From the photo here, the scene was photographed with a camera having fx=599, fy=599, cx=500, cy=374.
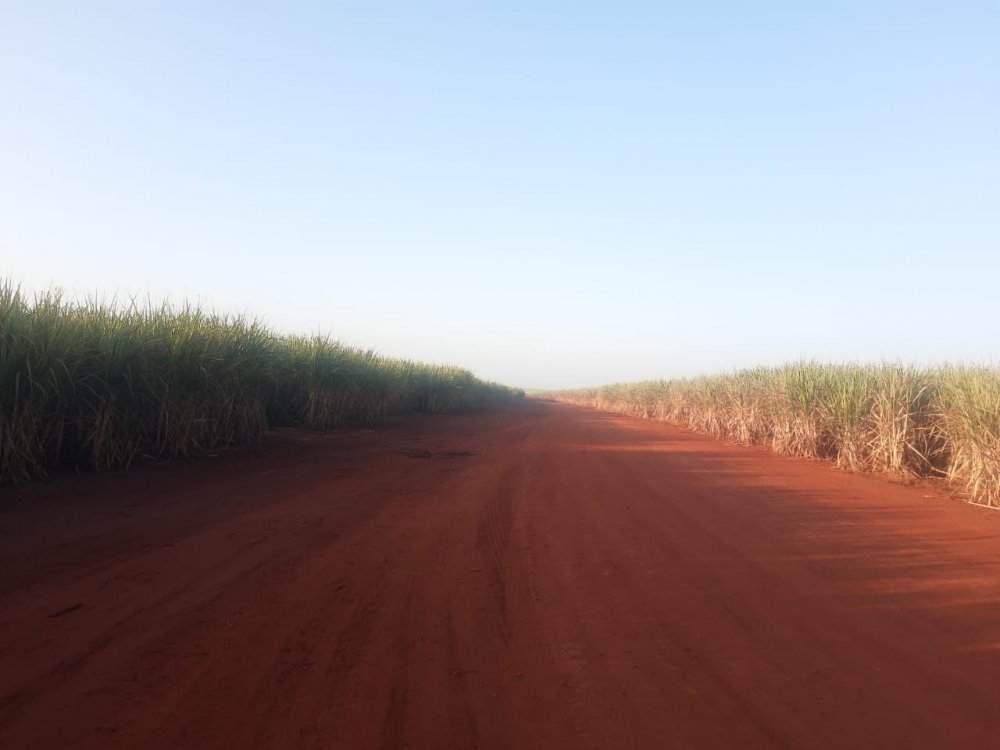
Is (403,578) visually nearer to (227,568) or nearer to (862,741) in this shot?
(227,568)

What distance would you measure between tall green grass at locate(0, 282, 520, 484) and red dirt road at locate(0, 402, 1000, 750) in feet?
1.88

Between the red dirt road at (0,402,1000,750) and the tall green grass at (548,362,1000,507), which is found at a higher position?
the tall green grass at (548,362,1000,507)

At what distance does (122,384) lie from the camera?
678 cm

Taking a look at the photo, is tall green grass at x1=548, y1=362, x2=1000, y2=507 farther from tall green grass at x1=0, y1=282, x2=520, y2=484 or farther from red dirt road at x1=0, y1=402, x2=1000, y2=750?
tall green grass at x1=0, y1=282, x2=520, y2=484

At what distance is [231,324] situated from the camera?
9609 millimetres

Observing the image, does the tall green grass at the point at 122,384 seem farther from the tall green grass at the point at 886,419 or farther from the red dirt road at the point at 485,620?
the tall green grass at the point at 886,419

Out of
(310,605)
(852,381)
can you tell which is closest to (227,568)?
(310,605)

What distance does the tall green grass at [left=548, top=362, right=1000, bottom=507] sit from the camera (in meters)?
6.55

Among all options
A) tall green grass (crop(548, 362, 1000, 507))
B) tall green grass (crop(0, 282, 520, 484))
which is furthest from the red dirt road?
tall green grass (crop(548, 362, 1000, 507))

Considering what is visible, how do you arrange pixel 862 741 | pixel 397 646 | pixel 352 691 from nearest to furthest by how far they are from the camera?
pixel 862 741, pixel 352 691, pixel 397 646

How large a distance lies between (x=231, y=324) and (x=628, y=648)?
28.3 ft

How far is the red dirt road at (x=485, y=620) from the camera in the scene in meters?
2.23

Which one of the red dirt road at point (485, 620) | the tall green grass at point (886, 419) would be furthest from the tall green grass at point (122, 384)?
the tall green grass at point (886, 419)

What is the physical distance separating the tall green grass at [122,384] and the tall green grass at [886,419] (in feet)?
29.1
